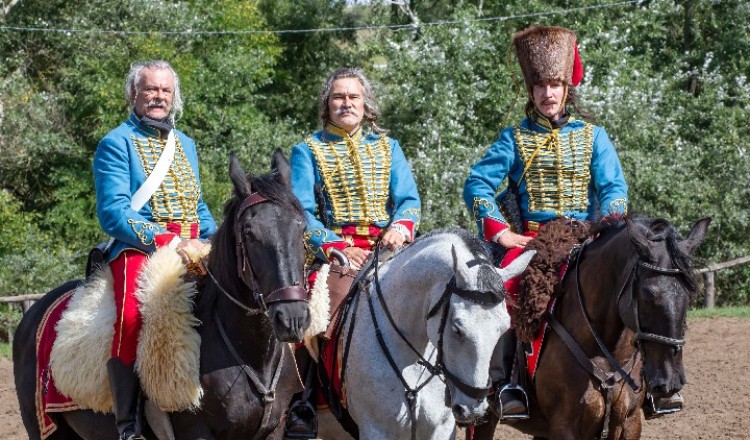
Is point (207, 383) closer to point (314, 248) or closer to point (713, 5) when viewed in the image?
point (314, 248)

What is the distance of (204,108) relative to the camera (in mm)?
22703

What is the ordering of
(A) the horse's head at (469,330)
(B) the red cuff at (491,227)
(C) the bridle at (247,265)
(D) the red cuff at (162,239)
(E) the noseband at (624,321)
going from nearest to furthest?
1. (A) the horse's head at (469,330)
2. (C) the bridle at (247,265)
3. (E) the noseband at (624,321)
4. (D) the red cuff at (162,239)
5. (B) the red cuff at (491,227)

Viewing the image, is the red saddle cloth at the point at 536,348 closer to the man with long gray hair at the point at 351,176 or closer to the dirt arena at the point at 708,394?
the man with long gray hair at the point at 351,176

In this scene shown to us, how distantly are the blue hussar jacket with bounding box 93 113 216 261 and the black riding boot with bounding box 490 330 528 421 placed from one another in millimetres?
1951

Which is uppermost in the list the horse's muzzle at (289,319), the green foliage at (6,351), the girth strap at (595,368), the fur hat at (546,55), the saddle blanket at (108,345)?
the fur hat at (546,55)

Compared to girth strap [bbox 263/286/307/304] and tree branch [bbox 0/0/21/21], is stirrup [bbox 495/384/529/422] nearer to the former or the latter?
girth strap [bbox 263/286/307/304]

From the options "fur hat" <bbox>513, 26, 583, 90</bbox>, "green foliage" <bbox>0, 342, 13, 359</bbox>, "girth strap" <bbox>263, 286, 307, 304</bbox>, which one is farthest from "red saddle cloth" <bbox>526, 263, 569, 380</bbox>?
"green foliage" <bbox>0, 342, 13, 359</bbox>

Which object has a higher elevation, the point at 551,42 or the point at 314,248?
the point at 551,42

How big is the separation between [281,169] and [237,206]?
0.29 meters

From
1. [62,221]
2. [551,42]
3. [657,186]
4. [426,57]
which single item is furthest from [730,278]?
[551,42]

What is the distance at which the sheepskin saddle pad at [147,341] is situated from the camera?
5664mm

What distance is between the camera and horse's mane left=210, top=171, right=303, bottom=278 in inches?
213

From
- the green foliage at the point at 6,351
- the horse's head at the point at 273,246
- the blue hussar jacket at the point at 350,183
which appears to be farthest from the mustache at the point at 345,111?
the green foliage at the point at 6,351

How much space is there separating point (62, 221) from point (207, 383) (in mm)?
16082
